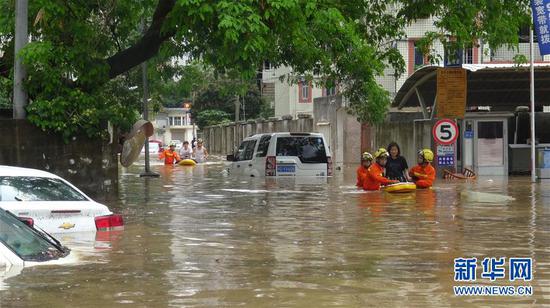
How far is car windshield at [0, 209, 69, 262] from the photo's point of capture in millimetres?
8609

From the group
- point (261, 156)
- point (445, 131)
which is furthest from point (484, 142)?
point (261, 156)

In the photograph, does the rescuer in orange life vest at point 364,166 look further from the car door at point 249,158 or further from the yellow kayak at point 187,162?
the yellow kayak at point 187,162

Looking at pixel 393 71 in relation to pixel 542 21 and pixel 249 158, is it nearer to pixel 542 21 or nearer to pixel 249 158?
pixel 249 158

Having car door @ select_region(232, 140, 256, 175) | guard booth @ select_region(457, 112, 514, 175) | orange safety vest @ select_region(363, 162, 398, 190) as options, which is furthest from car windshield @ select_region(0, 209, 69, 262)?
guard booth @ select_region(457, 112, 514, 175)

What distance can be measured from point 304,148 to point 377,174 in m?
3.64

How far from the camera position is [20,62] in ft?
Answer: 59.1

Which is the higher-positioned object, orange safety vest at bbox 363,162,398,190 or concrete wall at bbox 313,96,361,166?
concrete wall at bbox 313,96,361,166

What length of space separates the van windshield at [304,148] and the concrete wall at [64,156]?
6.27m

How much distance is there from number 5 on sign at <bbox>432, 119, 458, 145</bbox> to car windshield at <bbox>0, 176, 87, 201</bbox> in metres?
17.2

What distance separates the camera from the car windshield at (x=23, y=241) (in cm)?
861

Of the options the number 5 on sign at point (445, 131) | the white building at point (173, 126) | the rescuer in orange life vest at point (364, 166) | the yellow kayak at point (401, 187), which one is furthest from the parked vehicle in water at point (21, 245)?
the white building at point (173, 126)

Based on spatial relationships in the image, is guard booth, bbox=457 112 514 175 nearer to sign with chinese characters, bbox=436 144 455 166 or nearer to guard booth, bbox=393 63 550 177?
guard booth, bbox=393 63 550 177

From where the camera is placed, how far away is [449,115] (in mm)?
28344

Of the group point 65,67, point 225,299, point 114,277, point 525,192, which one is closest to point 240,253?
point 114,277
